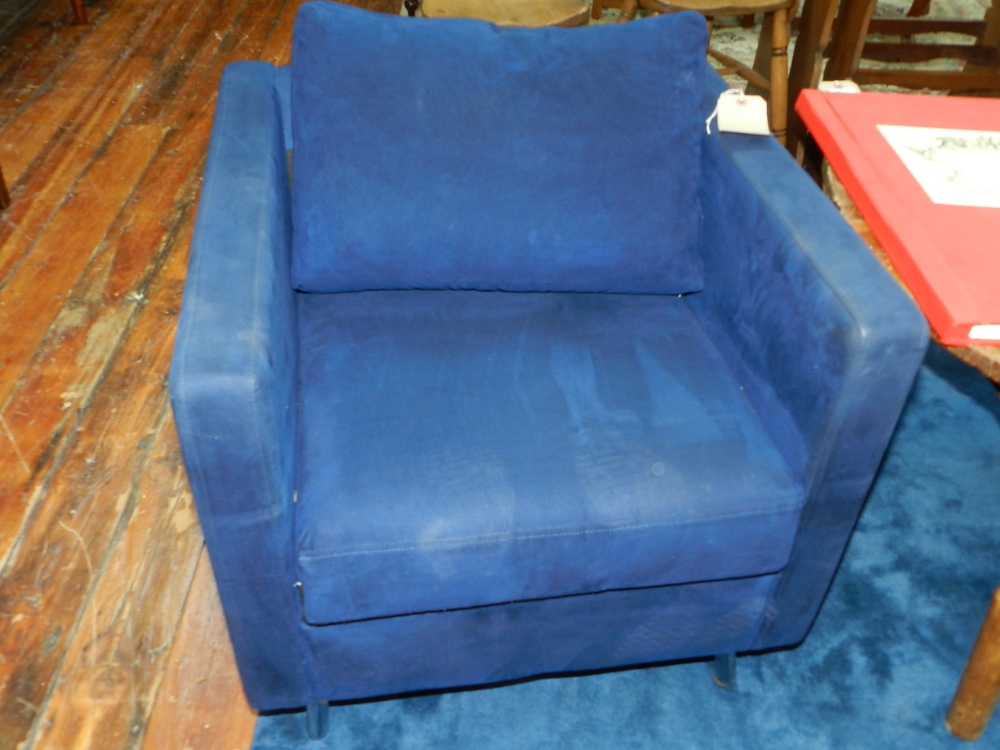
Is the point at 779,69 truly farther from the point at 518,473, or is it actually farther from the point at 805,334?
the point at 518,473

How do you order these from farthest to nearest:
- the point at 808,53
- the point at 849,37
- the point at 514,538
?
the point at 808,53
the point at 849,37
the point at 514,538

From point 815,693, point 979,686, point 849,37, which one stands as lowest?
point 815,693

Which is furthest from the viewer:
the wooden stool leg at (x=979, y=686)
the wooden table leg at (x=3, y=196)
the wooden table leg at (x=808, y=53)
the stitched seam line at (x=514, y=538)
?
the wooden table leg at (x=3, y=196)

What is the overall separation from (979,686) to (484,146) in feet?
3.57

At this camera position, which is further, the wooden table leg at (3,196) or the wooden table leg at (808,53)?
the wooden table leg at (3,196)

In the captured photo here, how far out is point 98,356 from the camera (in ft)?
7.08

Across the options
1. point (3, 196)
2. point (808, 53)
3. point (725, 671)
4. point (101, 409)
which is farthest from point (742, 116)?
point (3, 196)

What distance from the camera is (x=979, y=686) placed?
1428mm

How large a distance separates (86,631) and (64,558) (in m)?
0.17

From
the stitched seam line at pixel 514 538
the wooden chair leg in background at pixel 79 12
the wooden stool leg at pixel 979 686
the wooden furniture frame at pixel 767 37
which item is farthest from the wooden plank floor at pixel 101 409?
the wooden furniture frame at pixel 767 37

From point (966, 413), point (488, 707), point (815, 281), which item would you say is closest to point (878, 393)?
point (815, 281)

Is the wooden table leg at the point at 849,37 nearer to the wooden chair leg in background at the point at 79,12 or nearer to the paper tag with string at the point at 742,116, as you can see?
the paper tag with string at the point at 742,116

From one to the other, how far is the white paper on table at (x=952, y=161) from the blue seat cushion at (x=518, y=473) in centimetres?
39

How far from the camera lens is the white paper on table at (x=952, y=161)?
1.28 m
